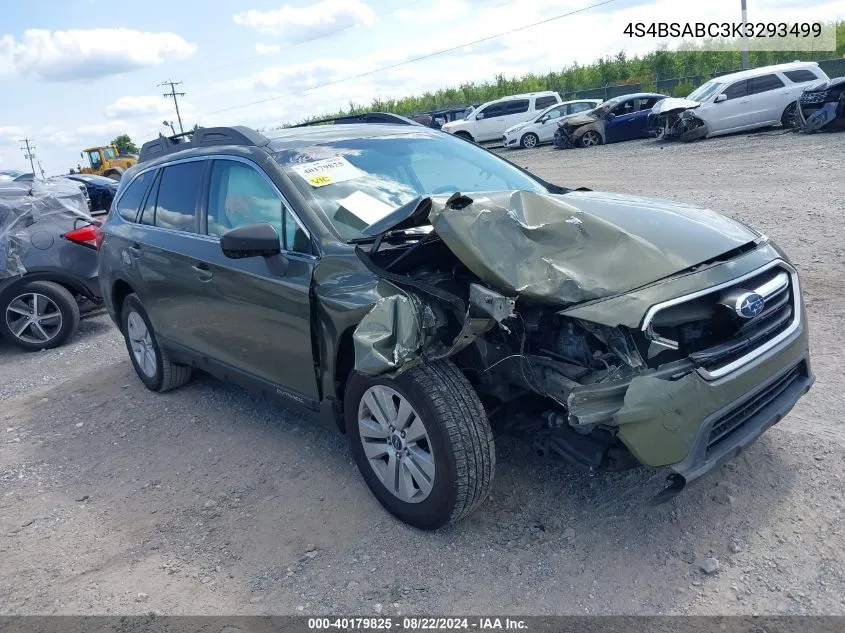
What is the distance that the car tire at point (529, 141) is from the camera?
2634 cm

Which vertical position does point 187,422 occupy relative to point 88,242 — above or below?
below

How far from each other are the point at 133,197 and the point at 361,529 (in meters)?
3.61

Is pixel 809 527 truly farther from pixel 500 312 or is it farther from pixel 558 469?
pixel 500 312

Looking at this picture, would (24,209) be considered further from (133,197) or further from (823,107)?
(823,107)

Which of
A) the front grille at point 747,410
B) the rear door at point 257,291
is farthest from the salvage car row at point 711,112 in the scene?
the front grille at point 747,410

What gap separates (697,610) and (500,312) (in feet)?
4.40

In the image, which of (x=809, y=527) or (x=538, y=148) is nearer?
(x=809, y=527)

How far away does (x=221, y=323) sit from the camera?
14.4 ft

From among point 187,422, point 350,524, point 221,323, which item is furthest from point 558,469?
point 187,422

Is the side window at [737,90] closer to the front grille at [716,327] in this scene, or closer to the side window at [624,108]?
the side window at [624,108]

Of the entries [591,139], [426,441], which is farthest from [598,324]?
[591,139]

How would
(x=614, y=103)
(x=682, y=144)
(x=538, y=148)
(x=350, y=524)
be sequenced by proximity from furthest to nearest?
(x=538, y=148), (x=614, y=103), (x=682, y=144), (x=350, y=524)

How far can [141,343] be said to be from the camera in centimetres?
576

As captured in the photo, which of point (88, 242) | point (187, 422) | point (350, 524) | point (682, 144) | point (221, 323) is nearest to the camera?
point (350, 524)
